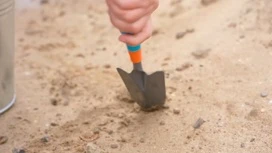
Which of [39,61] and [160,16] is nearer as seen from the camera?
[39,61]

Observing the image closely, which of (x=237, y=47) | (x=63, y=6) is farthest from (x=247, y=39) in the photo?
(x=63, y=6)

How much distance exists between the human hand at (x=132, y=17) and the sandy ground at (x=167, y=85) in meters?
0.32

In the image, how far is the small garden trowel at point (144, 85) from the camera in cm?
148

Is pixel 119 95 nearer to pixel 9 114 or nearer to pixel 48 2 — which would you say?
pixel 9 114

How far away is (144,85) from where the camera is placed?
1495 mm

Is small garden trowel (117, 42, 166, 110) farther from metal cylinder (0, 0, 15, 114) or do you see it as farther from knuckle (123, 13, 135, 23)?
metal cylinder (0, 0, 15, 114)

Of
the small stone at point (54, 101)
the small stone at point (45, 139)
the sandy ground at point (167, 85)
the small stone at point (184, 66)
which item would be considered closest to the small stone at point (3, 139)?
the sandy ground at point (167, 85)

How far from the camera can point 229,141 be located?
54.4 inches

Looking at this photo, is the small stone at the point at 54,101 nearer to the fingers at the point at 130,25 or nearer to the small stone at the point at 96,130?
the small stone at the point at 96,130

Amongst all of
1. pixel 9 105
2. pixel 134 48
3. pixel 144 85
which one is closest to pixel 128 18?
pixel 134 48

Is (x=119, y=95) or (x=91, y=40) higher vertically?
(x=119, y=95)

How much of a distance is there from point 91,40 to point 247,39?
71 centimetres

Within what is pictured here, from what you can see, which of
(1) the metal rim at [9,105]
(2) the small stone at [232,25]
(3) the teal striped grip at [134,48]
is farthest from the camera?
(2) the small stone at [232,25]

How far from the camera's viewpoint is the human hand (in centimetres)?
125
